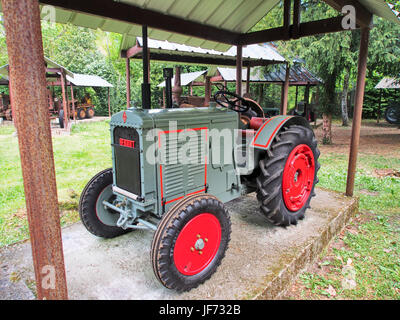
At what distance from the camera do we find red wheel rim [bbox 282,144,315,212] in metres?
3.23

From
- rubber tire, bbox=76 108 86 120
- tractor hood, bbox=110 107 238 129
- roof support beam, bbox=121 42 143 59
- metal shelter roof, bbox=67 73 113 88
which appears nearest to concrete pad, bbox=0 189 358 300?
tractor hood, bbox=110 107 238 129

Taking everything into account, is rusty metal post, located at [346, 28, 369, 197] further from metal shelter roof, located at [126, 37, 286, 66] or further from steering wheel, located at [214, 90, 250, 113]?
metal shelter roof, located at [126, 37, 286, 66]

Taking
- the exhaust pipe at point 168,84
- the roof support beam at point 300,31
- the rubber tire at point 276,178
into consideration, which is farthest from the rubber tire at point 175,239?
the roof support beam at point 300,31

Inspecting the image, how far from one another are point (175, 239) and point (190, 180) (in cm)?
75

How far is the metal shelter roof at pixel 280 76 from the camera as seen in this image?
40.0 ft

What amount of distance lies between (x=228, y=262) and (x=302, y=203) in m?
1.37

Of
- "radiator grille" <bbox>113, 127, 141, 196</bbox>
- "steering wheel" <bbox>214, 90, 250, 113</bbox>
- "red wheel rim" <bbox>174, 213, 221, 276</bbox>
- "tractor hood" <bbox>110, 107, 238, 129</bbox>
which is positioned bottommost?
"red wheel rim" <bbox>174, 213, 221, 276</bbox>

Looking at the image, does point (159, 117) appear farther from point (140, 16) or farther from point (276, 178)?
point (140, 16)

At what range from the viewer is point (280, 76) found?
40.7ft

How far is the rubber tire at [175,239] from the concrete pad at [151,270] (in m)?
0.11

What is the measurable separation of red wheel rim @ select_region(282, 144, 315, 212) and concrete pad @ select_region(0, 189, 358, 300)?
27 centimetres
